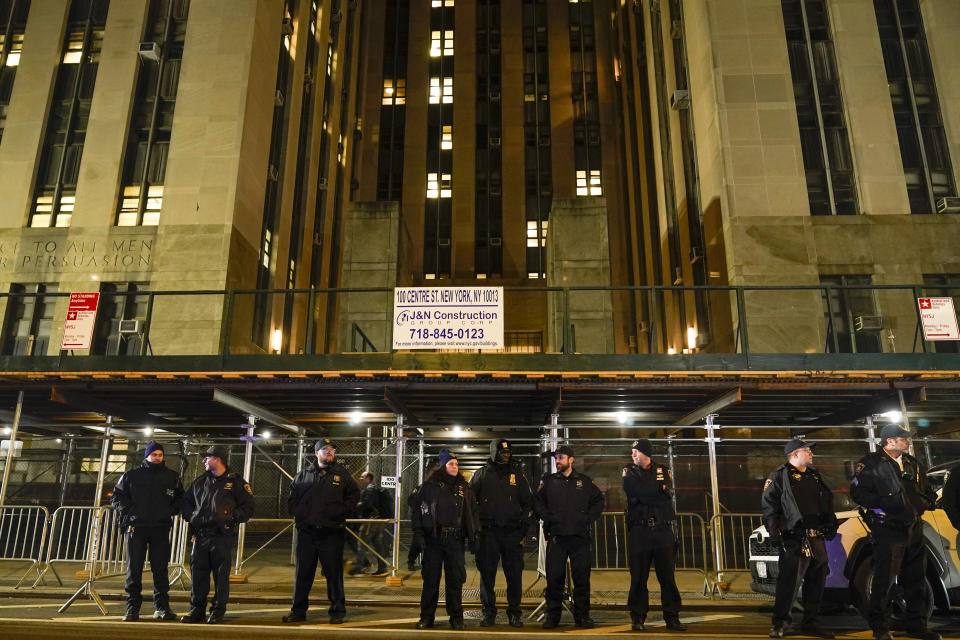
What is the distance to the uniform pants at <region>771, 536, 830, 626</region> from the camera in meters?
7.17

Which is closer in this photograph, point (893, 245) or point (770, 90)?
point (893, 245)

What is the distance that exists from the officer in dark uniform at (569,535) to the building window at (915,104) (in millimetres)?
17128

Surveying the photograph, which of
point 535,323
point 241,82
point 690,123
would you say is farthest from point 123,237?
point 690,123

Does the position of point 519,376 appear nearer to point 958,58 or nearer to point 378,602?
point 378,602

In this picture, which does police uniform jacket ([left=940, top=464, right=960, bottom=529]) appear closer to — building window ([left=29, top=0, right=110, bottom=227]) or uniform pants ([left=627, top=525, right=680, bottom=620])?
uniform pants ([left=627, top=525, right=680, bottom=620])

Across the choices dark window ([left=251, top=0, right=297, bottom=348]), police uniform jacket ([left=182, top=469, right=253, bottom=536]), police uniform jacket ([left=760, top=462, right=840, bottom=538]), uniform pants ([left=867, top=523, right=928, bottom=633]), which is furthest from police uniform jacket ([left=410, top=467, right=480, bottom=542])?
dark window ([left=251, top=0, right=297, bottom=348])

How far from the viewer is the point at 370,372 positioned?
11.1m

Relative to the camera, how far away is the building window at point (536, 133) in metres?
36.5

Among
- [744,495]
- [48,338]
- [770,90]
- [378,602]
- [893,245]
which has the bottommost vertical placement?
[378,602]

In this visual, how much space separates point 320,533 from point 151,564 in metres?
2.06

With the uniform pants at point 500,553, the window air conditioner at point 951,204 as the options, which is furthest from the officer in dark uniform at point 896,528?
the window air conditioner at point 951,204

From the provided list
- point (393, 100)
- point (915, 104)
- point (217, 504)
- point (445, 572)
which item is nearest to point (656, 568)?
point (445, 572)

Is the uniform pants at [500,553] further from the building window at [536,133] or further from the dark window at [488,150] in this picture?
the dark window at [488,150]

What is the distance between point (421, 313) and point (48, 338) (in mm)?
14631
